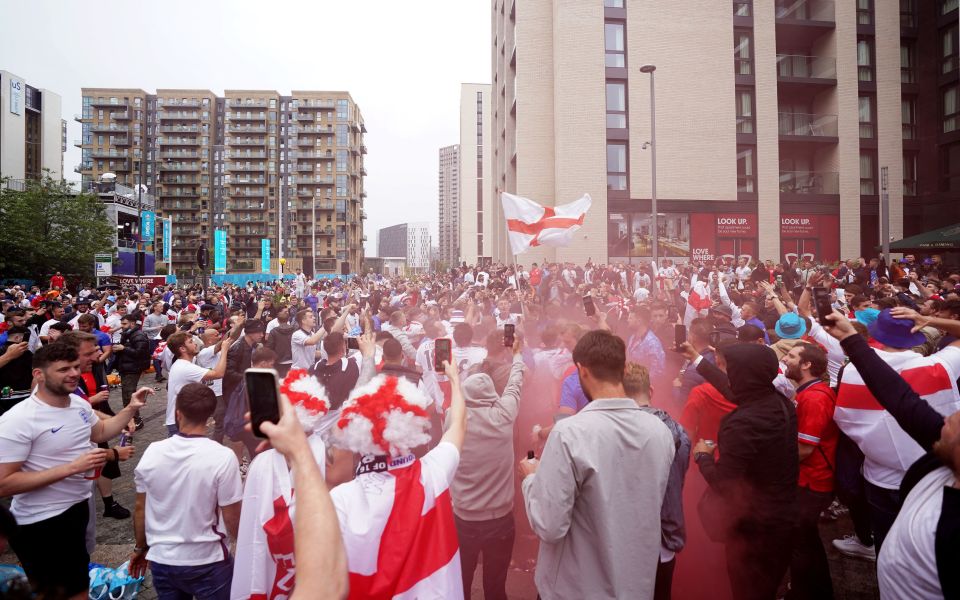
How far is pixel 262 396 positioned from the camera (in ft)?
4.66

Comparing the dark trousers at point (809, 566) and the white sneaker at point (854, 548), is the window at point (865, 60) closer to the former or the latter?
the white sneaker at point (854, 548)

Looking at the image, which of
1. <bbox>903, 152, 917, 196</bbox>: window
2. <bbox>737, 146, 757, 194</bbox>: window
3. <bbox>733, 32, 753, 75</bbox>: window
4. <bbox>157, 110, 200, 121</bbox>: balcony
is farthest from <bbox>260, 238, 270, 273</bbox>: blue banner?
<bbox>903, 152, 917, 196</bbox>: window

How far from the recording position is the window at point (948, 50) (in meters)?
25.6

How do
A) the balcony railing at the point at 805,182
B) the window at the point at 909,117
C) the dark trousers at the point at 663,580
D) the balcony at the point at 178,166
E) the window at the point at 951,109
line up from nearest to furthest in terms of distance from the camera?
1. the dark trousers at the point at 663,580
2. the window at the point at 951,109
3. the balcony railing at the point at 805,182
4. the window at the point at 909,117
5. the balcony at the point at 178,166

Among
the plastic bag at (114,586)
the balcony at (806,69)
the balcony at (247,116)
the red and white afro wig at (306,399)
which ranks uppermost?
the balcony at (247,116)

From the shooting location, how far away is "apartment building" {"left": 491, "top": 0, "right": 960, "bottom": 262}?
25.7 metres

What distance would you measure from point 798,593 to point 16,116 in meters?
93.3

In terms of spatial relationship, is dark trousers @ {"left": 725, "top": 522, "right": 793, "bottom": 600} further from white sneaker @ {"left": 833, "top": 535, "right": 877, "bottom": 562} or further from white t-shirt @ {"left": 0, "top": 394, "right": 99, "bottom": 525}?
white t-shirt @ {"left": 0, "top": 394, "right": 99, "bottom": 525}

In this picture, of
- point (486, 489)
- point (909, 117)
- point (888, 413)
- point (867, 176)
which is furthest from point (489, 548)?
point (909, 117)

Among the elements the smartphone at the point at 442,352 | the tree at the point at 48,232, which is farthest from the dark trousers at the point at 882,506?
the tree at the point at 48,232

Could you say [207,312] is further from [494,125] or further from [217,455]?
[494,125]

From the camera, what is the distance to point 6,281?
32.2 m

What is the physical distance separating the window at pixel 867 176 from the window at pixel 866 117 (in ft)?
3.32

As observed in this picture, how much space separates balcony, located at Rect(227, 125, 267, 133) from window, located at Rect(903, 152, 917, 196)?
3794 inches
